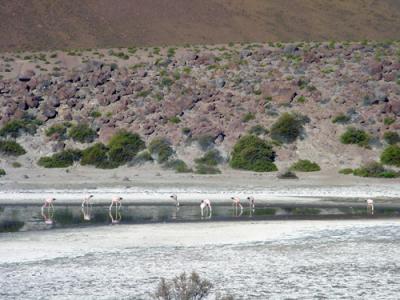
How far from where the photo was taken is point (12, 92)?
65.4m

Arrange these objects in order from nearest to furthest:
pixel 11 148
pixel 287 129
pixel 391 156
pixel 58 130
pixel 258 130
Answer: pixel 391 156, pixel 11 148, pixel 287 129, pixel 258 130, pixel 58 130

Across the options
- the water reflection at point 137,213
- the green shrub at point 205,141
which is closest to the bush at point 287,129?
the green shrub at point 205,141

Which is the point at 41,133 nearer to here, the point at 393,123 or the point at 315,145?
the point at 315,145

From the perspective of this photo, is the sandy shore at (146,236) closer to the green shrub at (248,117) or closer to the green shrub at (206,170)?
the green shrub at (206,170)

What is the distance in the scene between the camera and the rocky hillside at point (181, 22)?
105438 mm

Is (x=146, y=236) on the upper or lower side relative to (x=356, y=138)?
lower

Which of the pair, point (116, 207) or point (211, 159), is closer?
point (116, 207)

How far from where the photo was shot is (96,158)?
Result: 50.2 m

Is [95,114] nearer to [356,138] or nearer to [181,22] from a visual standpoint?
→ [356,138]

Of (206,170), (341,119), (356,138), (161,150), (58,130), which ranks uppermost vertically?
(341,119)

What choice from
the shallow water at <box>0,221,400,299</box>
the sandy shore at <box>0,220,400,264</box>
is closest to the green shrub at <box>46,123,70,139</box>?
the sandy shore at <box>0,220,400,264</box>

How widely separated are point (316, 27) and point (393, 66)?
160ft

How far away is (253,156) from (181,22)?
65.8 metres

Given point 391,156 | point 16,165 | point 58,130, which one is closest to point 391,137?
point 391,156
